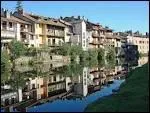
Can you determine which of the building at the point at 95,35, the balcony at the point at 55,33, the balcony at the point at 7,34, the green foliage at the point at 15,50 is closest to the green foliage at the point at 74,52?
the balcony at the point at 55,33

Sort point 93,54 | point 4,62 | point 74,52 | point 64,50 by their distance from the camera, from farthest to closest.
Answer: point 93,54
point 74,52
point 64,50
point 4,62

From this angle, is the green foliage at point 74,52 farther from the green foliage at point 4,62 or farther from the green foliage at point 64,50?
the green foliage at point 4,62

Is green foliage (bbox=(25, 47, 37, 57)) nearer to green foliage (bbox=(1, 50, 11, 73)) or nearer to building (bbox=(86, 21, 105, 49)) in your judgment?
green foliage (bbox=(1, 50, 11, 73))

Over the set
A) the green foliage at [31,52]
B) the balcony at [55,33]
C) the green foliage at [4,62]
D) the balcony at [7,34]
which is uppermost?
the balcony at [55,33]

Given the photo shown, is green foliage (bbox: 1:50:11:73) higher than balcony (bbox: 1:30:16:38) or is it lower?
lower

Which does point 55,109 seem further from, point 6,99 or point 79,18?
point 79,18

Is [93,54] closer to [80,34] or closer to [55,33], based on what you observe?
[55,33]

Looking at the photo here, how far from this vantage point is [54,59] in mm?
70562

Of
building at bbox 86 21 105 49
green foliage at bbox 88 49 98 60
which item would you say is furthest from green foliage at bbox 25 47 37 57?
building at bbox 86 21 105 49

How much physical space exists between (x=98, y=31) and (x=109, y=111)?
317ft

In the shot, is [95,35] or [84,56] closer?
[84,56]

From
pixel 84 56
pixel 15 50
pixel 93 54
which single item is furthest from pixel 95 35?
pixel 15 50

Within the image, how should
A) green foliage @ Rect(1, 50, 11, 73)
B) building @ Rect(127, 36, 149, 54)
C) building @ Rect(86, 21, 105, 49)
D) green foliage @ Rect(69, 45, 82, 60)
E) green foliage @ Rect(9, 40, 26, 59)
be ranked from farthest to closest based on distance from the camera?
building @ Rect(127, 36, 149, 54), building @ Rect(86, 21, 105, 49), green foliage @ Rect(69, 45, 82, 60), green foliage @ Rect(9, 40, 26, 59), green foliage @ Rect(1, 50, 11, 73)

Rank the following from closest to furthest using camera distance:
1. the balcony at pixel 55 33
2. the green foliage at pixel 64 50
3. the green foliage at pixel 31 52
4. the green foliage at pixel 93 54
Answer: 1. the green foliage at pixel 31 52
2. the green foliage at pixel 64 50
3. the green foliage at pixel 93 54
4. the balcony at pixel 55 33
